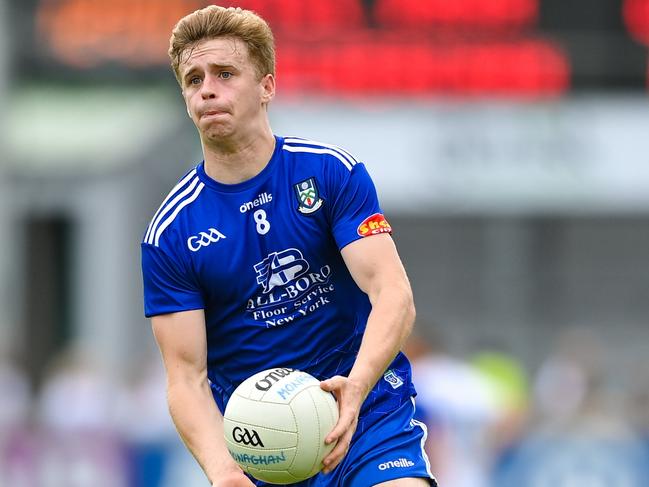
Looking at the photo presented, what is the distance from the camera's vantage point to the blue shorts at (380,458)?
223 inches

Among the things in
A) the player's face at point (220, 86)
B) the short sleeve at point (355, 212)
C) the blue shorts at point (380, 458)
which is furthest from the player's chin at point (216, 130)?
the blue shorts at point (380, 458)

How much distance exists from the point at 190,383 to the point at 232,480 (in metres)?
0.42

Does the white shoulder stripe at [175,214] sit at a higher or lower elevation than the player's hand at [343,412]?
higher

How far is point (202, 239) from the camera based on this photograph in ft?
18.7

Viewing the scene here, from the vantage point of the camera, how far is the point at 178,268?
571cm

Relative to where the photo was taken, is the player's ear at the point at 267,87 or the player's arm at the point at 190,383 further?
the player's ear at the point at 267,87

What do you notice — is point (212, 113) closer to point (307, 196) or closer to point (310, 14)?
point (307, 196)

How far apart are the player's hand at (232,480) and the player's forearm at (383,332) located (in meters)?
0.53

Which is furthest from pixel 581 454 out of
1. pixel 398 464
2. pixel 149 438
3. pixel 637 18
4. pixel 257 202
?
pixel 637 18

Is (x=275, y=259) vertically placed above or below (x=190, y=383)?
above

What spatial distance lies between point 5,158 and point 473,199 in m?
6.34

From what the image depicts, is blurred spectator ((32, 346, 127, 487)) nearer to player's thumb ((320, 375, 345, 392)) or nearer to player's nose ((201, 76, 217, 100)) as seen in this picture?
player's nose ((201, 76, 217, 100))

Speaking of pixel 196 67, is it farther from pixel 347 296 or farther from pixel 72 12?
pixel 72 12

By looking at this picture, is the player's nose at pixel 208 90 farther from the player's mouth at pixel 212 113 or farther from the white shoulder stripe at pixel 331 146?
the white shoulder stripe at pixel 331 146
